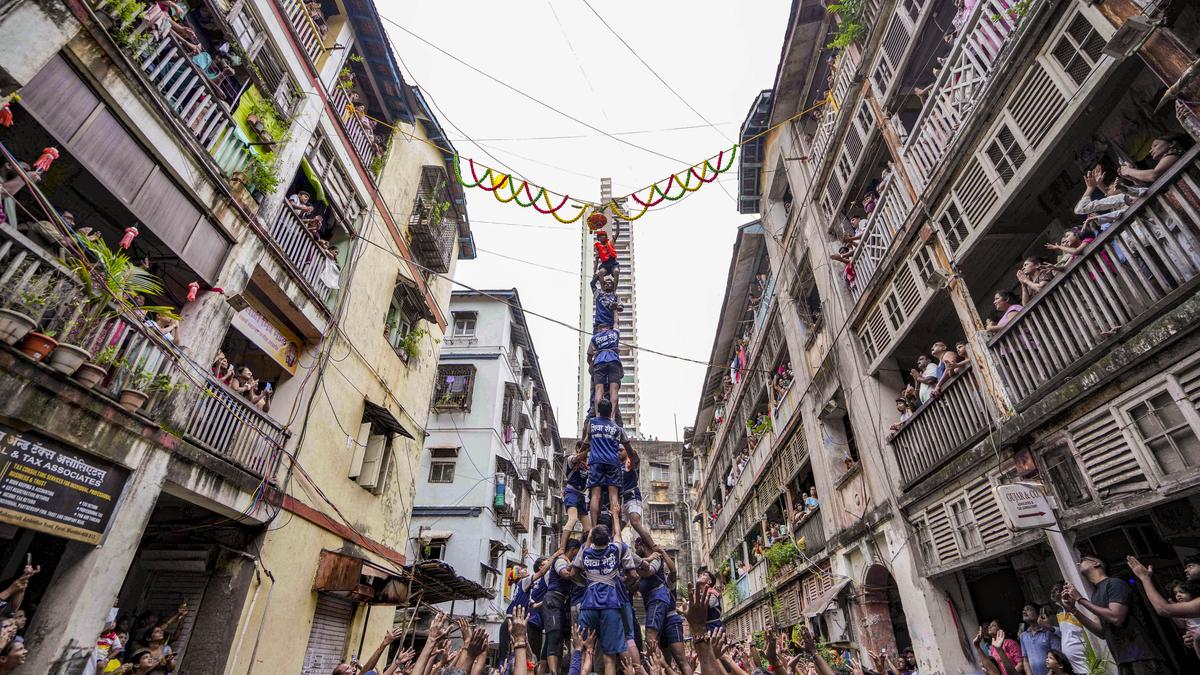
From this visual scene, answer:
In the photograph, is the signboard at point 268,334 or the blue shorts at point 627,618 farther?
the signboard at point 268,334

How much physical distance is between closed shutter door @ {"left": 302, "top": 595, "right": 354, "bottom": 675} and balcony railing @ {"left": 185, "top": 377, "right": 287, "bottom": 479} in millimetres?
3220

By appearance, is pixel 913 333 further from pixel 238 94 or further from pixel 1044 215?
pixel 238 94

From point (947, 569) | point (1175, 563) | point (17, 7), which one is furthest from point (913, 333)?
point (17, 7)

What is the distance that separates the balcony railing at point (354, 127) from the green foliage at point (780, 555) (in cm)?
1441

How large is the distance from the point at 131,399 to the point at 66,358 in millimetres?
1021

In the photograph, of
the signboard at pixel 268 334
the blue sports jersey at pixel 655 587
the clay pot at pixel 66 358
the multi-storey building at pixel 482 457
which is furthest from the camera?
the multi-storey building at pixel 482 457

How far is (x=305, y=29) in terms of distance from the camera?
→ 37.5ft

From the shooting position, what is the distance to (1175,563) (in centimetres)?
624

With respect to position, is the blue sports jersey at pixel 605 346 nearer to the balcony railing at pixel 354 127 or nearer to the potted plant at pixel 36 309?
the potted plant at pixel 36 309

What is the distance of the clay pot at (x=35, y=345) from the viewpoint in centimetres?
536

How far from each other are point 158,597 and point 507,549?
16072mm

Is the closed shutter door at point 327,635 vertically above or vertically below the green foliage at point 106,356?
below

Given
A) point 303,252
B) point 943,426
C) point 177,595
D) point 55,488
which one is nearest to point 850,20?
point 943,426

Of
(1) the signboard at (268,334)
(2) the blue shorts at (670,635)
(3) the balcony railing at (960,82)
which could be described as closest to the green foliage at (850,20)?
(3) the balcony railing at (960,82)
